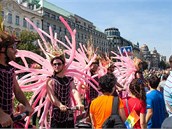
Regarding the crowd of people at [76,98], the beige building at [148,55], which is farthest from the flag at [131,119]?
the beige building at [148,55]

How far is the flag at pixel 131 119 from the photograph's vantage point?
3847 millimetres

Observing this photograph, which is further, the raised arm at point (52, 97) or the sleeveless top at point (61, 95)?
the sleeveless top at point (61, 95)

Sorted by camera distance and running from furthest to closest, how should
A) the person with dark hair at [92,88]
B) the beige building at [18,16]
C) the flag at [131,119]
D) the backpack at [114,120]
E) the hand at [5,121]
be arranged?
the beige building at [18,16]
the person with dark hair at [92,88]
the flag at [131,119]
the backpack at [114,120]
the hand at [5,121]

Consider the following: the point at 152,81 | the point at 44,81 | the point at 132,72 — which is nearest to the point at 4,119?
the point at 44,81

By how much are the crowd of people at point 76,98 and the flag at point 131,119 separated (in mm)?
103

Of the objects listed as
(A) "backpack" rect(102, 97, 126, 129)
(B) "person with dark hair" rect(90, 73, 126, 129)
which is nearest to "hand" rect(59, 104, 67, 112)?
(B) "person with dark hair" rect(90, 73, 126, 129)

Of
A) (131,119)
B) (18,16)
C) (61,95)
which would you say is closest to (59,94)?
(61,95)

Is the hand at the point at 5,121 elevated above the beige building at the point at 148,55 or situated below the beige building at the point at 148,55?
below

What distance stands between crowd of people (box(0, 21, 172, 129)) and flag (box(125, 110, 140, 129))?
0.34ft

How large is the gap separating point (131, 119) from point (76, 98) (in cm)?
89

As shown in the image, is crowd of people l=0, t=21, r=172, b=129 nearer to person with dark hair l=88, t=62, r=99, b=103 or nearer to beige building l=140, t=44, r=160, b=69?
person with dark hair l=88, t=62, r=99, b=103

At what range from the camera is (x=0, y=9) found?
3621mm

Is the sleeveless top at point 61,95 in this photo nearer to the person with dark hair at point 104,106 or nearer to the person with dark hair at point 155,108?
the person with dark hair at point 104,106

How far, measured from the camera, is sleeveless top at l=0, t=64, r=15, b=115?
3.22 metres
